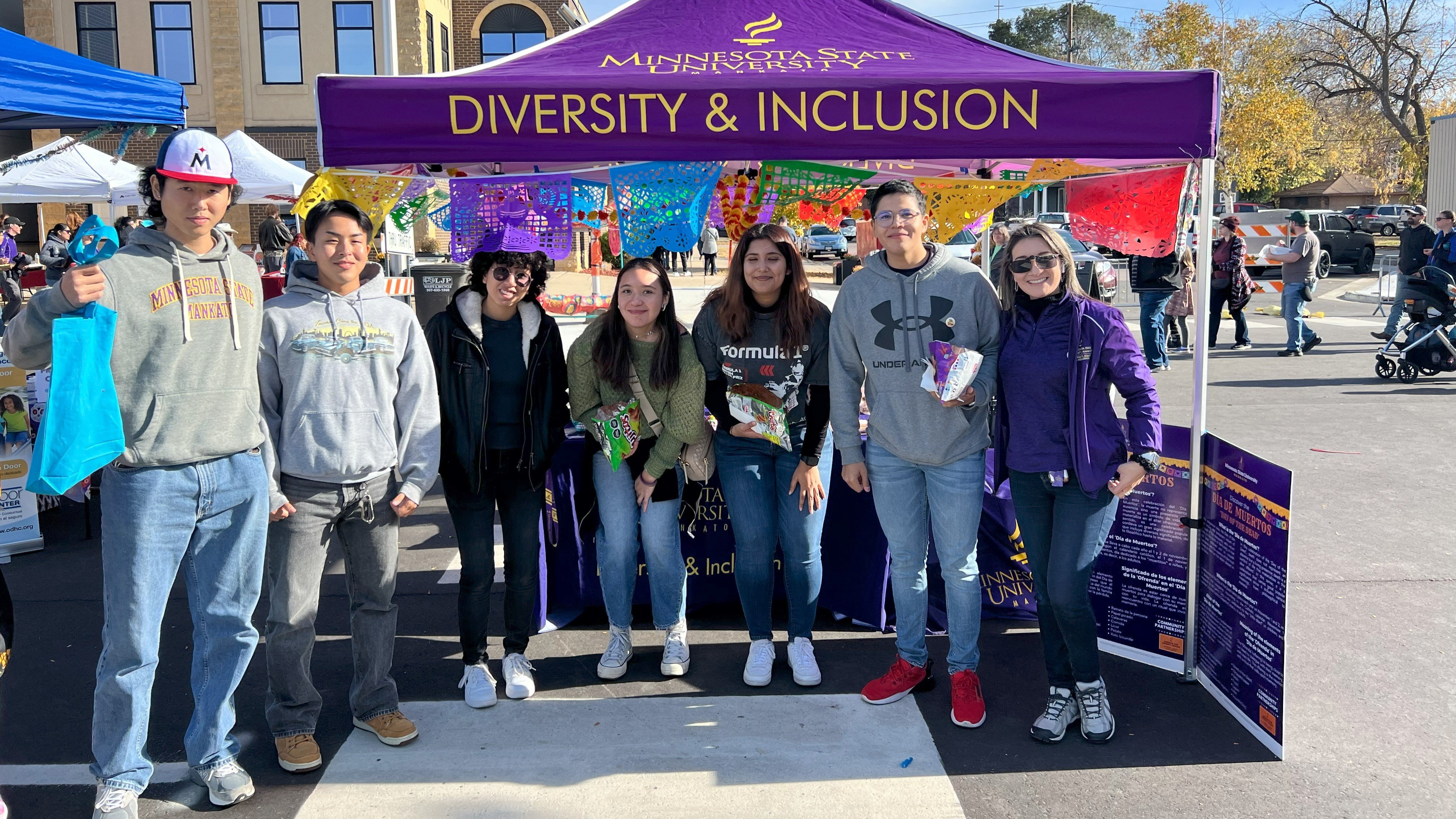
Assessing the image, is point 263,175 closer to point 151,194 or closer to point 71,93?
point 71,93

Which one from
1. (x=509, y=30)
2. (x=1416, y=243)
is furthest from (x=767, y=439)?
(x=509, y=30)

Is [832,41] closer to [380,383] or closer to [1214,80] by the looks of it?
[1214,80]

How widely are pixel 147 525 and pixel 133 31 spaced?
31.8 m

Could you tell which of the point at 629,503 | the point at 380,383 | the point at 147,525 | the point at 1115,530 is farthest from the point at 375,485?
the point at 1115,530

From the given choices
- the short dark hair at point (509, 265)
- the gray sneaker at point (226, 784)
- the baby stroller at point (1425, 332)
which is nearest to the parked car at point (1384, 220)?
the baby stroller at point (1425, 332)

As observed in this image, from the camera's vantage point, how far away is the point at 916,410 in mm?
3703

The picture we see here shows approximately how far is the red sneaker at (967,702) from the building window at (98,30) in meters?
32.5

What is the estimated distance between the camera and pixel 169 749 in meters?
3.65

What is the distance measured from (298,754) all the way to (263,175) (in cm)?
1136

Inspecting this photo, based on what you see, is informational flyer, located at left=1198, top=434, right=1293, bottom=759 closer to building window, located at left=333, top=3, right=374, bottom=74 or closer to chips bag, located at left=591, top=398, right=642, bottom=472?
chips bag, located at left=591, top=398, right=642, bottom=472

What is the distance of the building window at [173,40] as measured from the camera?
28859 millimetres

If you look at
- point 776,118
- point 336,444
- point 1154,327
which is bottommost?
point 336,444

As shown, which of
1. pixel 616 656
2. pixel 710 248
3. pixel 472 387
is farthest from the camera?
pixel 710 248

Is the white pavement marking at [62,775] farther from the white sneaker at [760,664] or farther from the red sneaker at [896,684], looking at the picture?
the red sneaker at [896,684]
